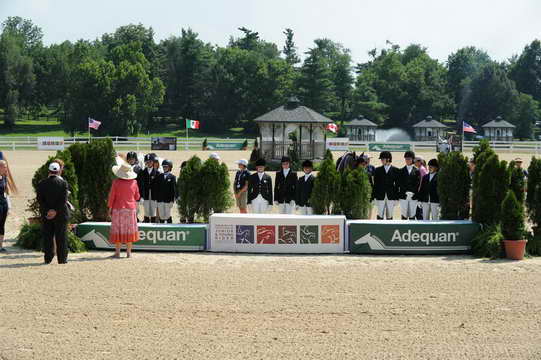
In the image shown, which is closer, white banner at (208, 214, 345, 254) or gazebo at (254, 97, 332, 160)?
white banner at (208, 214, 345, 254)

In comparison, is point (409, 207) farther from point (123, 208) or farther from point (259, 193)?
point (123, 208)

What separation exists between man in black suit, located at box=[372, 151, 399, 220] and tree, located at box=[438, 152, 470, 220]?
1.29 meters

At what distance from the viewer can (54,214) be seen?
11711 mm

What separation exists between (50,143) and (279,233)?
43220 mm

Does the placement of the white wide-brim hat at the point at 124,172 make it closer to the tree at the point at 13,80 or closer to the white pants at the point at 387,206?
the white pants at the point at 387,206

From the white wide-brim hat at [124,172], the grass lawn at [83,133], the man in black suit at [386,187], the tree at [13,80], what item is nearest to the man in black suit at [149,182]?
the white wide-brim hat at [124,172]

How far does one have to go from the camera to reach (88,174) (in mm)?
14375

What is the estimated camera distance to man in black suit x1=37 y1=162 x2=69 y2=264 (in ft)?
38.5

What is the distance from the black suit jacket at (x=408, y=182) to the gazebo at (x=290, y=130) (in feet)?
69.2

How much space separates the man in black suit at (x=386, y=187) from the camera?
15.2 m

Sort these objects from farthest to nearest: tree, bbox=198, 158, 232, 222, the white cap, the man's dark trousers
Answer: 1. tree, bbox=198, 158, 232, 222
2. the white cap
3. the man's dark trousers

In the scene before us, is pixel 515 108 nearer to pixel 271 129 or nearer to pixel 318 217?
pixel 271 129

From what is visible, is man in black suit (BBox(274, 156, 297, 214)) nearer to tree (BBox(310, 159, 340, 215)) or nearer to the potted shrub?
tree (BBox(310, 159, 340, 215))

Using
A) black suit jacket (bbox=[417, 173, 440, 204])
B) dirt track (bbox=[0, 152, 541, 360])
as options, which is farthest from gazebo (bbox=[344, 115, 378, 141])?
dirt track (bbox=[0, 152, 541, 360])
